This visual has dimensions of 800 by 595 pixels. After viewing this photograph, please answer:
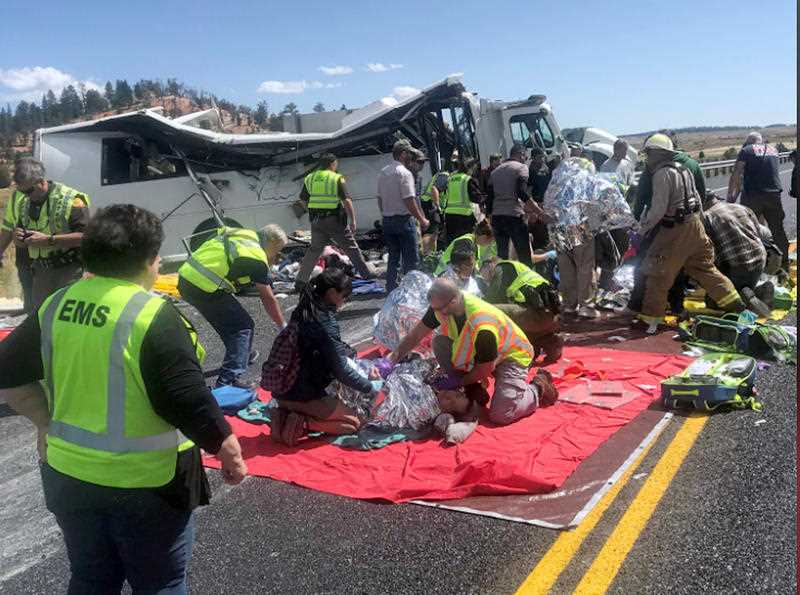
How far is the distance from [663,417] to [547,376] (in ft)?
2.89

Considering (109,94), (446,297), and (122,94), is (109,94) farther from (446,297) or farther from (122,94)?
(446,297)

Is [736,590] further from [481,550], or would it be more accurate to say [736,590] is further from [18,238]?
[18,238]

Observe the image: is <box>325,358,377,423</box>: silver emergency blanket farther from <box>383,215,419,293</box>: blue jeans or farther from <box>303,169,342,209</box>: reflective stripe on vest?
<box>303,169,342,209</box>: reflective stripe on vest

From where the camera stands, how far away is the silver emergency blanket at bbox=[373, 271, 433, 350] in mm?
5957

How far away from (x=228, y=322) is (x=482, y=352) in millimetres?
2049

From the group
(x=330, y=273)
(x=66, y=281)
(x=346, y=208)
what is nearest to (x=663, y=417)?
(x=330, y=273)

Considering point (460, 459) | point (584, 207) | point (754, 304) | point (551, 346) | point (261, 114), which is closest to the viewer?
point (460, 459)

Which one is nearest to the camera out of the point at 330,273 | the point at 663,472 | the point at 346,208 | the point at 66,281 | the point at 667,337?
the point at 663,472

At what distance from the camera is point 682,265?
6.41 meters

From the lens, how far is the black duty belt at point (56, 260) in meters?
5.34

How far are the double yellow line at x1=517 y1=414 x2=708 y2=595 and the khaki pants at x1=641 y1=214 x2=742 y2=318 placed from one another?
2.88 metres

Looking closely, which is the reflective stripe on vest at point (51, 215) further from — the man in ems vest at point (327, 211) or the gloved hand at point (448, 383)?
the man in ems vest at point (327, 211)

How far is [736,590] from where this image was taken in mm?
2607

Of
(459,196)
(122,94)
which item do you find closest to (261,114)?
(122,94)
